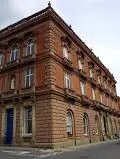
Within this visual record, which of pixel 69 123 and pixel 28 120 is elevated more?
pixel 28 120

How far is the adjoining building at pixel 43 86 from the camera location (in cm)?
1909

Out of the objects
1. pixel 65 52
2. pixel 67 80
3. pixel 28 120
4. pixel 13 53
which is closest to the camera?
pixel 28 120

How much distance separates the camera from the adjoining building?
1909cm

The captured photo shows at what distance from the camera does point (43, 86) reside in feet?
64.8

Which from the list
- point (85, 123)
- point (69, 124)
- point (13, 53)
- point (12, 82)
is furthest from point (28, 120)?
point (13, 53)

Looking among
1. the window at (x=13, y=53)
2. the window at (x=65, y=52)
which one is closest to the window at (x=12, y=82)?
the window at (x=13, y=53)

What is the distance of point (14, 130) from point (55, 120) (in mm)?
4675

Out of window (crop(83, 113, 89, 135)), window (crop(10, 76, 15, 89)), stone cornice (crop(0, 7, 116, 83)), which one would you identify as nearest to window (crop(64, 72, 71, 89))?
window (crop(83, 113, 89, 135))

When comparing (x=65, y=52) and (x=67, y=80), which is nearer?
(x=67, y=80)

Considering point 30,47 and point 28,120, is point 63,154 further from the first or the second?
point 30,47

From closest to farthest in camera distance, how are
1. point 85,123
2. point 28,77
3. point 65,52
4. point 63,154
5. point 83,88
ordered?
1. point 63,154
2. point 28,77
3. point 65,52
4. point 85,123
5. point 83,88

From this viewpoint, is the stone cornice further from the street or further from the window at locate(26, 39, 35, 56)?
the street

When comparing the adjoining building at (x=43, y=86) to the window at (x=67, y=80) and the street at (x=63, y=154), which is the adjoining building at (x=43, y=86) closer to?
the window at (x=67, y=80)

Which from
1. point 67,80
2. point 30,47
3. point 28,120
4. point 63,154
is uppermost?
point 30,47
